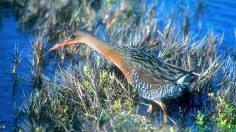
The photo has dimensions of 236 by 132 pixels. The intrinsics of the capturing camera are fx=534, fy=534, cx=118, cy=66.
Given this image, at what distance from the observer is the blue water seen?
6.27 meters

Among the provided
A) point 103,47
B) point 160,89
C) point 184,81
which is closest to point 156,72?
point 160,89

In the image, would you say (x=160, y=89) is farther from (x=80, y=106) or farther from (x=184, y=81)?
(x=80, y=106)

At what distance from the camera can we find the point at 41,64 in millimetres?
7180

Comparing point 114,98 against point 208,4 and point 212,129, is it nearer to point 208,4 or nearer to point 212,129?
point 212,129

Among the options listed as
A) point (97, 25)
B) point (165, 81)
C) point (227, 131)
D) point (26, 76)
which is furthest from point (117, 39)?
point (227, 131)

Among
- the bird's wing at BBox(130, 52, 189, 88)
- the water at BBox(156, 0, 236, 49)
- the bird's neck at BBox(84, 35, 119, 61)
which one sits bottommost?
the bird's wing at BBox(130, 52, 189, 88)

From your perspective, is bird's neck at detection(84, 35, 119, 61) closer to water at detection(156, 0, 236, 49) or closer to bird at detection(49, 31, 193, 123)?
bird at detection(49, 31, 193, 123)

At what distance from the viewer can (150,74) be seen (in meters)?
5.93

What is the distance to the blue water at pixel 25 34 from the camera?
627 centimetres

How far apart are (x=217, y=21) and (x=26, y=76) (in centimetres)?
393

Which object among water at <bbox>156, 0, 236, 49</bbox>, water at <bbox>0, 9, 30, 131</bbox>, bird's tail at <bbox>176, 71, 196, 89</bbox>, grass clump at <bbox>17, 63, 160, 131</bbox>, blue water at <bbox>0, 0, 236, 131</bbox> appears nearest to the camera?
grass clump at <bbox>17, 63, 160, 131</bbox>

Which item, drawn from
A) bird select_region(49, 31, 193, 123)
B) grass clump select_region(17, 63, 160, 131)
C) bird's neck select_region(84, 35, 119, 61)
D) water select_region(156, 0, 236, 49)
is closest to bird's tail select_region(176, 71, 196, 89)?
bird select_region(49, 31, 193, 123)

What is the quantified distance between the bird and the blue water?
1193 millimetres

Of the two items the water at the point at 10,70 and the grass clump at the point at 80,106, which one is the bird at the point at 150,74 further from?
the water at the point at 10,70
